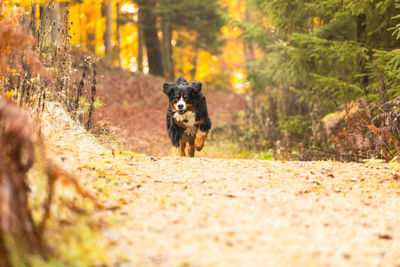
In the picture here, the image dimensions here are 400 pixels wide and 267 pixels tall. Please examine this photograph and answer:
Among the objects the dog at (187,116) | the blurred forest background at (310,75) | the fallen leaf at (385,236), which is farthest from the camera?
the dog at (187,116)

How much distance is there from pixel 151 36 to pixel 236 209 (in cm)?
2106

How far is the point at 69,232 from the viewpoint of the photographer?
312 centimetres

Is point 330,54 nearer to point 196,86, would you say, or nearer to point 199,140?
point 196,86

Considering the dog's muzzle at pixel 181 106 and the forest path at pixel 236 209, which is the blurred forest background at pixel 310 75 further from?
the dog's muzzle at pixel 181 106

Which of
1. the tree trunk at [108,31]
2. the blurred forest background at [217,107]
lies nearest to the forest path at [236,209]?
the blurred forest background at [217,107]

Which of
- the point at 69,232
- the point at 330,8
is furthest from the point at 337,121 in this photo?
the point at 69,232

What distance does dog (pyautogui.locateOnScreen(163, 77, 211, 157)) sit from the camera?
8078 millimetres

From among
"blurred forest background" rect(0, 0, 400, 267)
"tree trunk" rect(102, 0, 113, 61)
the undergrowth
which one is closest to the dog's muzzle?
"blurred forest background" rect(0, 0, 400, 267)

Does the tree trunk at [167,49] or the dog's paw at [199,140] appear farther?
the tree trunk at [167,49]

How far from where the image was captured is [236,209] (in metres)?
4.25

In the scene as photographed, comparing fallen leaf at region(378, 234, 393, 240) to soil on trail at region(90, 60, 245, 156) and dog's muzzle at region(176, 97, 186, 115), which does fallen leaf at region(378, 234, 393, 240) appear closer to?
dog's muzzle at region(176, 97, 186, 115)

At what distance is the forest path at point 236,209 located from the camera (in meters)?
3.13

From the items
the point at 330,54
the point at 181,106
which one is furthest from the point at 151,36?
the point at 181,106

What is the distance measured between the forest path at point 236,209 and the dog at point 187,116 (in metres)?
1.63
